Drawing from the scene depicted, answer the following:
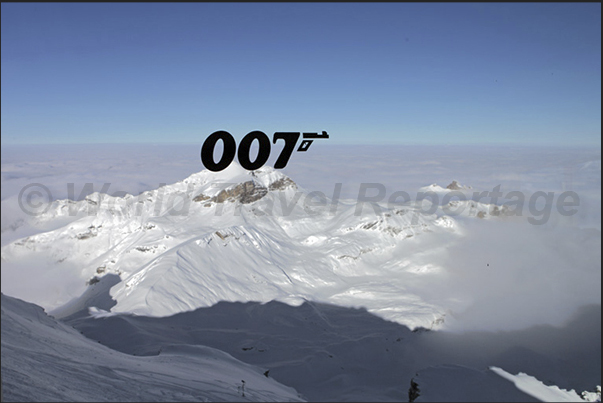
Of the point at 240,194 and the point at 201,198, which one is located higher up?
Answer: the point at 240,194

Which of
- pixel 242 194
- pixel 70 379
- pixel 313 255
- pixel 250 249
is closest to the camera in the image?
pixel 70 379

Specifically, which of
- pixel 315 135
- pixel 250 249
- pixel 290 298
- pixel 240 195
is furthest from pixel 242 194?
pixel 315 135

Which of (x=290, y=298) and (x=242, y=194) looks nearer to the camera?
(x=290, y=298)

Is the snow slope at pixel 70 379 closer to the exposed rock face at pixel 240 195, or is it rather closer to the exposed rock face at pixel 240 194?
the exposed rock face at pixel 240 194

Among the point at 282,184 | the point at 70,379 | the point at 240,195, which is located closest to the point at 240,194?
the point at 240,195

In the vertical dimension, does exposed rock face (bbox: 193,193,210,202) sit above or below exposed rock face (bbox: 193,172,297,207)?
below

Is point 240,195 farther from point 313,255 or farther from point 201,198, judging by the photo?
point 313,255

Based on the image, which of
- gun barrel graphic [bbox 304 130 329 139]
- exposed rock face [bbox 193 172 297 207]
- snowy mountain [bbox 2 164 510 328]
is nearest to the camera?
gun barrel graphic [bbox 304 130 329 139]

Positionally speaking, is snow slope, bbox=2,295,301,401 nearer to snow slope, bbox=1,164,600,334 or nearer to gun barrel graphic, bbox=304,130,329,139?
gun barrel graphic, bbox=304,130,329,139

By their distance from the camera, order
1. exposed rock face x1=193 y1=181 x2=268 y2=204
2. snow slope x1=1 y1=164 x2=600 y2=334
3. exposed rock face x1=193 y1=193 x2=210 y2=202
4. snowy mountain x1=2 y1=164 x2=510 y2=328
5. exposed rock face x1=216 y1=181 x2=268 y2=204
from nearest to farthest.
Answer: snow slope x1=1 y1=164 x2=600 y2=334 → snowy mountain x1=2 y1=164 x2=510 y2=328 → exposed rock face x1=193 y1=193 x2=210 y2=202 → exposed rock face x1=193 y1=181 x2=268 y2=204 → exposed rock face x1=216 y1=181 x2=268 y2=204

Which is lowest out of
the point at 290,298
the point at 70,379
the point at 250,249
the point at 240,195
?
the point at 290,298

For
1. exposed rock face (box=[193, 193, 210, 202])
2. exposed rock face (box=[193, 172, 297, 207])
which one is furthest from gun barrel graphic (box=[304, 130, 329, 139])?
exposed rock face (box=[193, 193, 210, 202])

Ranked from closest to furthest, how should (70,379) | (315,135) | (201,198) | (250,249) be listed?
(315,135) → (70,379) → (250,249) → (201,198)

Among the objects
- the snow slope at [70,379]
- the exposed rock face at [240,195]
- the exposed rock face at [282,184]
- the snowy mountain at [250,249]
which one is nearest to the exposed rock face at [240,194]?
the exposed rock face at [240,195]
